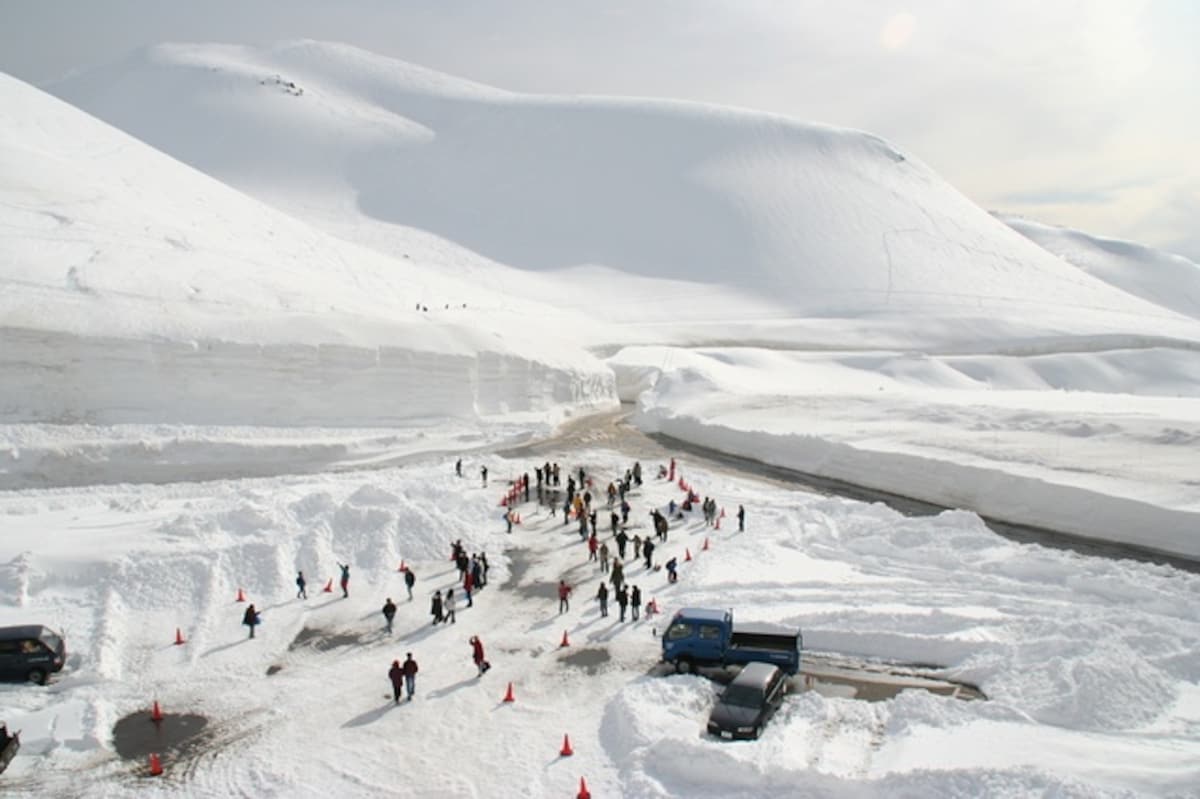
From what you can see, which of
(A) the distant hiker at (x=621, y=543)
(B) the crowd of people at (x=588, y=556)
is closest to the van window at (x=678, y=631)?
(B) the crowd of people at (x=588, y=556)

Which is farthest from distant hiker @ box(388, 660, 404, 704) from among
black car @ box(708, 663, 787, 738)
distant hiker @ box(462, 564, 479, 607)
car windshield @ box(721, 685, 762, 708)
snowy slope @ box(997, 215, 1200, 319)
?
snowy slope @ box(997, 215, 1200, 319)

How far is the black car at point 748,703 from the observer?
13281 mm

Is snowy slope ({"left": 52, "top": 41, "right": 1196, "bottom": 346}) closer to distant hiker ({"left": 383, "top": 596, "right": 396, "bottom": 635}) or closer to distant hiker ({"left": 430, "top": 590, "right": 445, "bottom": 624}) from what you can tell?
distant hiker ({"left": 430, "top": 590, "right": 445, "bottom": 624})

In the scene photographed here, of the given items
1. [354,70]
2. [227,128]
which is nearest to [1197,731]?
[227,128]

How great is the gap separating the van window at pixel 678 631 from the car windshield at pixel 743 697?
6.93 ft

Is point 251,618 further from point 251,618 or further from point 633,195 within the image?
point 633,195

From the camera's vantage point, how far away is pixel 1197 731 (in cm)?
1318

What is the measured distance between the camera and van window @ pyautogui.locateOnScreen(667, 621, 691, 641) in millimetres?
15984

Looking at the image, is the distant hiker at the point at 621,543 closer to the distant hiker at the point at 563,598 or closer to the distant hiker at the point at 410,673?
the distant hiker at the point at 563,598

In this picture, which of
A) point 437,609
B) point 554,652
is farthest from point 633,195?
point 554,652

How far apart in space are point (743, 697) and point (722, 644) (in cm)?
210

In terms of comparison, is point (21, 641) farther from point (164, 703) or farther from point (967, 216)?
point (967, 216)

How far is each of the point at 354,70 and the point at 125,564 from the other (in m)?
127

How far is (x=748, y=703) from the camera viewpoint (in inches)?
536
